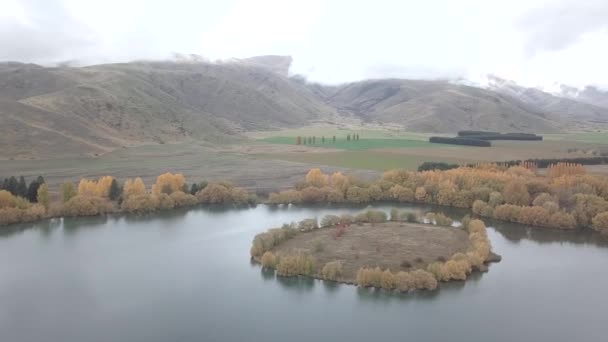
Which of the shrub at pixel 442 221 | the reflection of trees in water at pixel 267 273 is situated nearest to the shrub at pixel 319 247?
the reflection of trees in water at pixel 267 273

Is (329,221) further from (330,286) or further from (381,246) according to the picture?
(330,286)

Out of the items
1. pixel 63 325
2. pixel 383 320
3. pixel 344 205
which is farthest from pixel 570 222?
pixel 63 325

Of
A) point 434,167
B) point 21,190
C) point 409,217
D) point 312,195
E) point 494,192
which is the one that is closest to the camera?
point 409,217

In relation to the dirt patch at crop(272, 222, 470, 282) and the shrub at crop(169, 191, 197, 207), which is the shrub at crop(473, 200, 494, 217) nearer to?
the dirt patch at crop(272, 222, 470, 282)

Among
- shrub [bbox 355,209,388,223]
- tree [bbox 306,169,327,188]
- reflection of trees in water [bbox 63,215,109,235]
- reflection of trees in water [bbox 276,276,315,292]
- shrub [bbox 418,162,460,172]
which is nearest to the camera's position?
reflection of trees in water [bbox 276,276,315,292]

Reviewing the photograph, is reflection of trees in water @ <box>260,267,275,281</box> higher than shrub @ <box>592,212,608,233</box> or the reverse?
the reverse

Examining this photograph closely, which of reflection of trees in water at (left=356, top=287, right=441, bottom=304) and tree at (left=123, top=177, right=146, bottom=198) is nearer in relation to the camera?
reflection of trees in water at (left=356, top=287, right=441, bottom=304)

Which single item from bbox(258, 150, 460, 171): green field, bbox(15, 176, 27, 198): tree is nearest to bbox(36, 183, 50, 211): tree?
bbox(15, 176, 27, 198): tree

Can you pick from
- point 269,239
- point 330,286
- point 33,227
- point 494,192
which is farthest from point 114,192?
point 494,192
